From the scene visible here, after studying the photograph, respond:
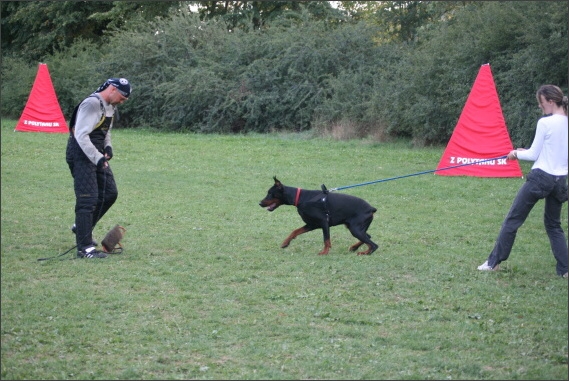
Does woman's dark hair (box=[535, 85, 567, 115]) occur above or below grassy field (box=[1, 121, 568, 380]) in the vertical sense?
above

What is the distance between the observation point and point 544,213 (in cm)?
687

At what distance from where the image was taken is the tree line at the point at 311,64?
17.1 metres

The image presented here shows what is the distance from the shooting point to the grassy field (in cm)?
468

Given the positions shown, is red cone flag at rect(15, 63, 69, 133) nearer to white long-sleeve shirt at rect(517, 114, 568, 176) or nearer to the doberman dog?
the doberman dog

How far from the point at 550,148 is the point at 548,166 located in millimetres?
164

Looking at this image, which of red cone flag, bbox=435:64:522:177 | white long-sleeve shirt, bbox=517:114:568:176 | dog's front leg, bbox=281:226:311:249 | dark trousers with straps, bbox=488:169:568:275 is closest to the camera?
white long-sleeve shirt, bbox=517:114:568:176

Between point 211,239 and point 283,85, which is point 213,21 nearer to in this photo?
point 283,85

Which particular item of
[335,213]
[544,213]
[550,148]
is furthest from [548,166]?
[335,213]

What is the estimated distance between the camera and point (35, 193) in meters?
11.6

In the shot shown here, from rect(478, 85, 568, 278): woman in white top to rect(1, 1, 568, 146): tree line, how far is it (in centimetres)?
984

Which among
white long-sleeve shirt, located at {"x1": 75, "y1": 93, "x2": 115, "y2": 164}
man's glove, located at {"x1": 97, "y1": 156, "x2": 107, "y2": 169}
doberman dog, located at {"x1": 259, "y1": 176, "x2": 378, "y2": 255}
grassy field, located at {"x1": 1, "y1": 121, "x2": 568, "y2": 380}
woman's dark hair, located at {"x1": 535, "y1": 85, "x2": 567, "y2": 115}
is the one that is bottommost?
grassy field, located at {"x1": 1, "y1": 121, "x2": 568, "y2": 380}

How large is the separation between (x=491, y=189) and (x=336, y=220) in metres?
5.44

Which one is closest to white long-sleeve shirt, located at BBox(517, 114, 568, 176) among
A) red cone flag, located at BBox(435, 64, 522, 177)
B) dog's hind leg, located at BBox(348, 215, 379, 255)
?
dog's hind leg, located at BBox(348, 215, 379, 255)

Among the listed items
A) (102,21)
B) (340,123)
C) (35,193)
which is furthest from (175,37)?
(35,193)
